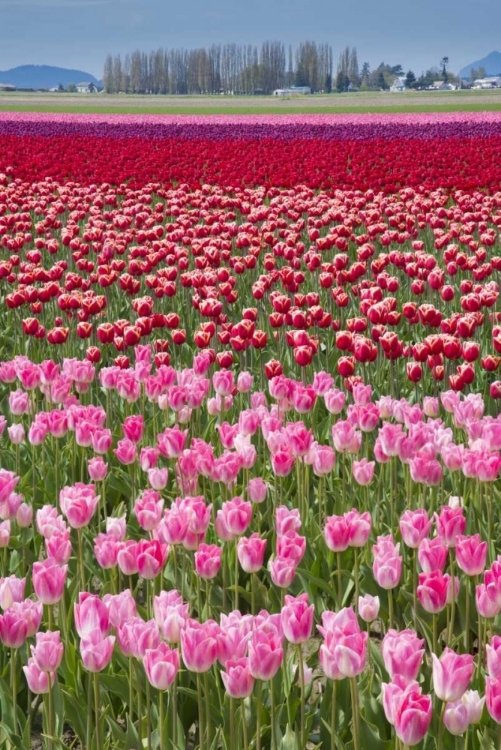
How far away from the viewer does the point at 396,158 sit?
1853 cm

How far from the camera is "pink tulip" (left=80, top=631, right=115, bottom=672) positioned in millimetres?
2229

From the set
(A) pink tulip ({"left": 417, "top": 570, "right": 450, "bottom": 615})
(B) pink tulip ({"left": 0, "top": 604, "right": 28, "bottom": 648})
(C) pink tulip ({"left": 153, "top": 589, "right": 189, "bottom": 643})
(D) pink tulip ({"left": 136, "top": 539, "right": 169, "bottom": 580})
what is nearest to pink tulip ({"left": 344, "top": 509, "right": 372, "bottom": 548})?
(A) pink tulip ({"left": 417, "top": 570, "right": 450, "bottom": 615})

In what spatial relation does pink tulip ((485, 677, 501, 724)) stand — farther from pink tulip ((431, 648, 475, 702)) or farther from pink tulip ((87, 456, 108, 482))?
pink tulip ((87, 456, 108, 482))

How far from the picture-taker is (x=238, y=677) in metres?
2.13

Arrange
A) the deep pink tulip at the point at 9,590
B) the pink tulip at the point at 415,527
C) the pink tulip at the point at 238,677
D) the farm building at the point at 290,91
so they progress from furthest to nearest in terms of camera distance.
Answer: the farm building at the point at 290,91 → the pink tulip at the point at 415,527 → the deep pink tulip at the point at 9,590 → the pink tulip at the point at 238,677

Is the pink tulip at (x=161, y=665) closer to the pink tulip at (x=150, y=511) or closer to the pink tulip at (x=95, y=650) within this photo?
the pink tulip at (x=95, y=650)

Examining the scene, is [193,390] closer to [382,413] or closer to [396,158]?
[382,413]

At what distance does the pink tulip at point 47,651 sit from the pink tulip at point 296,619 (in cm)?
57

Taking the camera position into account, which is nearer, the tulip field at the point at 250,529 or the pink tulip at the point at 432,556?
the tulip field at the point at 250,529

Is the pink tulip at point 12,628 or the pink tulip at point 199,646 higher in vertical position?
the pink tulip at point 199,646

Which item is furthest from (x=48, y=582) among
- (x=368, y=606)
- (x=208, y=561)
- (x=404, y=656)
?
(x=404, y=656)

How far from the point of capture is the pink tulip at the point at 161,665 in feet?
7.10

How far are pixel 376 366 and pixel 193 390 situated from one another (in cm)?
248

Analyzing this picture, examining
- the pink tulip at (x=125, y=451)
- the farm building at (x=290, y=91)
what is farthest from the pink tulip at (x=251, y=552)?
the farm building at (x=290, y=91)
